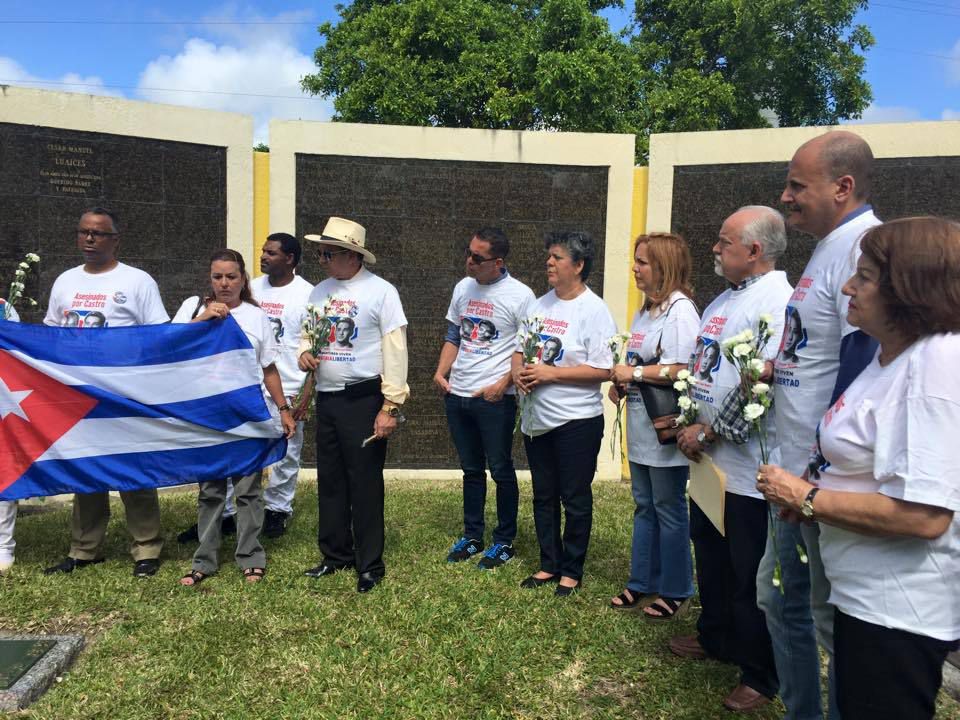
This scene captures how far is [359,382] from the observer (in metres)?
4.20

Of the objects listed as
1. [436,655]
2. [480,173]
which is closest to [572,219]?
[480,173]

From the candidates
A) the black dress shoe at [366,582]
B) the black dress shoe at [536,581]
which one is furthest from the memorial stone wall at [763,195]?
the black dress shoe at [366,582]

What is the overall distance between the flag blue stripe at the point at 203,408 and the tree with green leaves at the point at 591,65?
1388cm

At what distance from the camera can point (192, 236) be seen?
664 cm

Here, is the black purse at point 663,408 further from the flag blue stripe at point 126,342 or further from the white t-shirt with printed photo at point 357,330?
the flag blue stripe at point 126,342

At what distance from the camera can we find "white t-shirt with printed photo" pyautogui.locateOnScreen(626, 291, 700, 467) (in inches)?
143

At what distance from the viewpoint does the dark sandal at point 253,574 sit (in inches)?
169

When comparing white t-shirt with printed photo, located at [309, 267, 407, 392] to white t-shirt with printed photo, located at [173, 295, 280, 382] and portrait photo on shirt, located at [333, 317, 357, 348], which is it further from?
white t-shirt with printed photo, located at [173, 295, 280, 382]

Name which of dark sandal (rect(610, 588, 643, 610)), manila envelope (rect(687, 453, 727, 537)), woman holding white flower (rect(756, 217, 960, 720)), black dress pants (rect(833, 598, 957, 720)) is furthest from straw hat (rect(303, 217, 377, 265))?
black dress pants (rect(833, 598, 957, 720))

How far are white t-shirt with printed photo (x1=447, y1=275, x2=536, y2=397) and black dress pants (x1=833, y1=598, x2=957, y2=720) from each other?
313 centimetres

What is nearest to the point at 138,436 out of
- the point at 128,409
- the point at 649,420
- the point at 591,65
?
the point at 128,409

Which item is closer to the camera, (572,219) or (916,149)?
(916,149)

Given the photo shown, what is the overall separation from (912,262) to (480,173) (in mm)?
5613

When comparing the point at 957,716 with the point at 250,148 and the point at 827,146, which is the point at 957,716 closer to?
the point at 827,146
